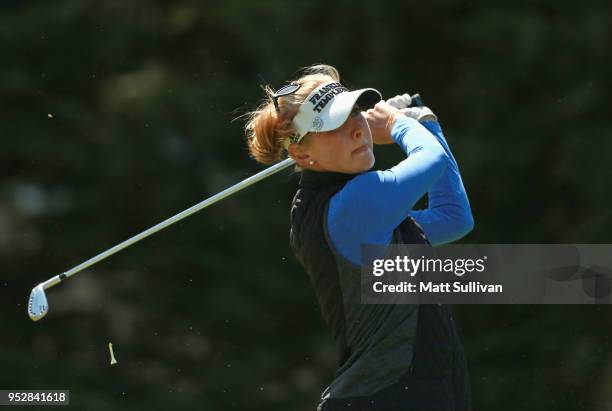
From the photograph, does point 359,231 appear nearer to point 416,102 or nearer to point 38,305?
point 416,102

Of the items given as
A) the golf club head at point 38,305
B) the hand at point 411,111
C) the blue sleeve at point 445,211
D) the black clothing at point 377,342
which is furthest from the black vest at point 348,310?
the golf club head at point 38,305

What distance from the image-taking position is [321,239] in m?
2.55

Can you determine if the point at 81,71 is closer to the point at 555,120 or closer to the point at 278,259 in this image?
the point at 278,259

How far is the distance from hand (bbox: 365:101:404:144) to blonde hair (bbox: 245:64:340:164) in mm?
123

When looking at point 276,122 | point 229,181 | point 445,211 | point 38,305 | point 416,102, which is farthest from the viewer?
point 229,181

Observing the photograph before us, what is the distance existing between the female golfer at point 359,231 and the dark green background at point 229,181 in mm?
4953

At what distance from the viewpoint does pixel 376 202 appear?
2.48 metres

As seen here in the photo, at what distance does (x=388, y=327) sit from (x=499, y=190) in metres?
5.69

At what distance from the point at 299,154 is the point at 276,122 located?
96 millimetres

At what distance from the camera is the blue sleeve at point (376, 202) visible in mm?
2480

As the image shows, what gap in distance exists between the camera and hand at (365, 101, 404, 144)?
277 cm

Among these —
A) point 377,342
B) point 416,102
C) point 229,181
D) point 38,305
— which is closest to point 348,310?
point 377,342

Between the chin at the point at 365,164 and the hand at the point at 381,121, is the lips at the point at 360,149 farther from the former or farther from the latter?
the hand at the point at 381,121

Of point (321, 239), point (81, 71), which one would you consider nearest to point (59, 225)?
point (81, 71)
